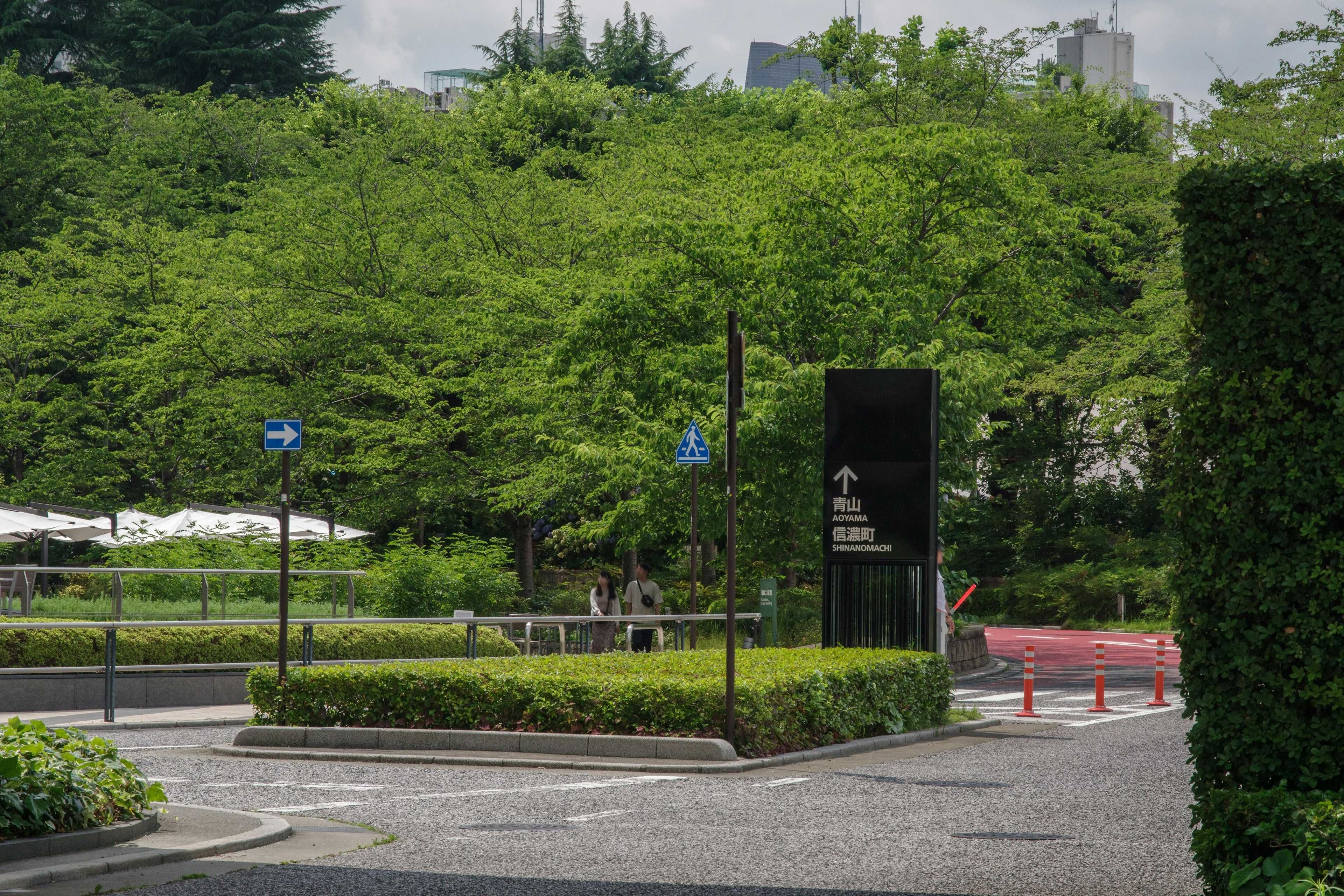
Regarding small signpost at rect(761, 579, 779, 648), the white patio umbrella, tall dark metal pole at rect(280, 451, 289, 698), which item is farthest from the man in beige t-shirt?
the white patio umbrella

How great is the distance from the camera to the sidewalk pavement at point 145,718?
51.1 feet

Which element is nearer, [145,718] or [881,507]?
[145,718]

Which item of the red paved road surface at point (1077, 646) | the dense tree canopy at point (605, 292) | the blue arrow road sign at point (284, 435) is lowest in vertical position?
the red paved road surface at point (1077, 646)

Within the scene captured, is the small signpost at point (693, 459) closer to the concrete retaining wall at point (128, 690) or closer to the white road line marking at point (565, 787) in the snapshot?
the concrete retaining wall at point (128, 690)

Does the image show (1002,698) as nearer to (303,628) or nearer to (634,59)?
(303,628)

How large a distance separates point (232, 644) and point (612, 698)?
818cm

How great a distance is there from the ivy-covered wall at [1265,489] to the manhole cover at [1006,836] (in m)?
2.39

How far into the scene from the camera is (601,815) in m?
9.63

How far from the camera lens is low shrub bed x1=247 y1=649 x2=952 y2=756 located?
12.8 metres

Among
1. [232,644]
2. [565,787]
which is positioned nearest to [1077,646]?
[232,644]

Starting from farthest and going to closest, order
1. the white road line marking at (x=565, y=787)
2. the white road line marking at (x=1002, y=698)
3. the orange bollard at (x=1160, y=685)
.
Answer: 1. the white road line marking at (x=1002, y=698)
2. the orange bollard at (x=1160, y=685)
3. the white road line marking at (x=565, y=787)

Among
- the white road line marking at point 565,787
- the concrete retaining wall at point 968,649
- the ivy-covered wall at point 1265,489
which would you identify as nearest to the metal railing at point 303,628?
the white road line marking at point 565,787

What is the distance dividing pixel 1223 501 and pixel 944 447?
17082 millimetres

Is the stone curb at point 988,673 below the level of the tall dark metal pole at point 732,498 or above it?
below
